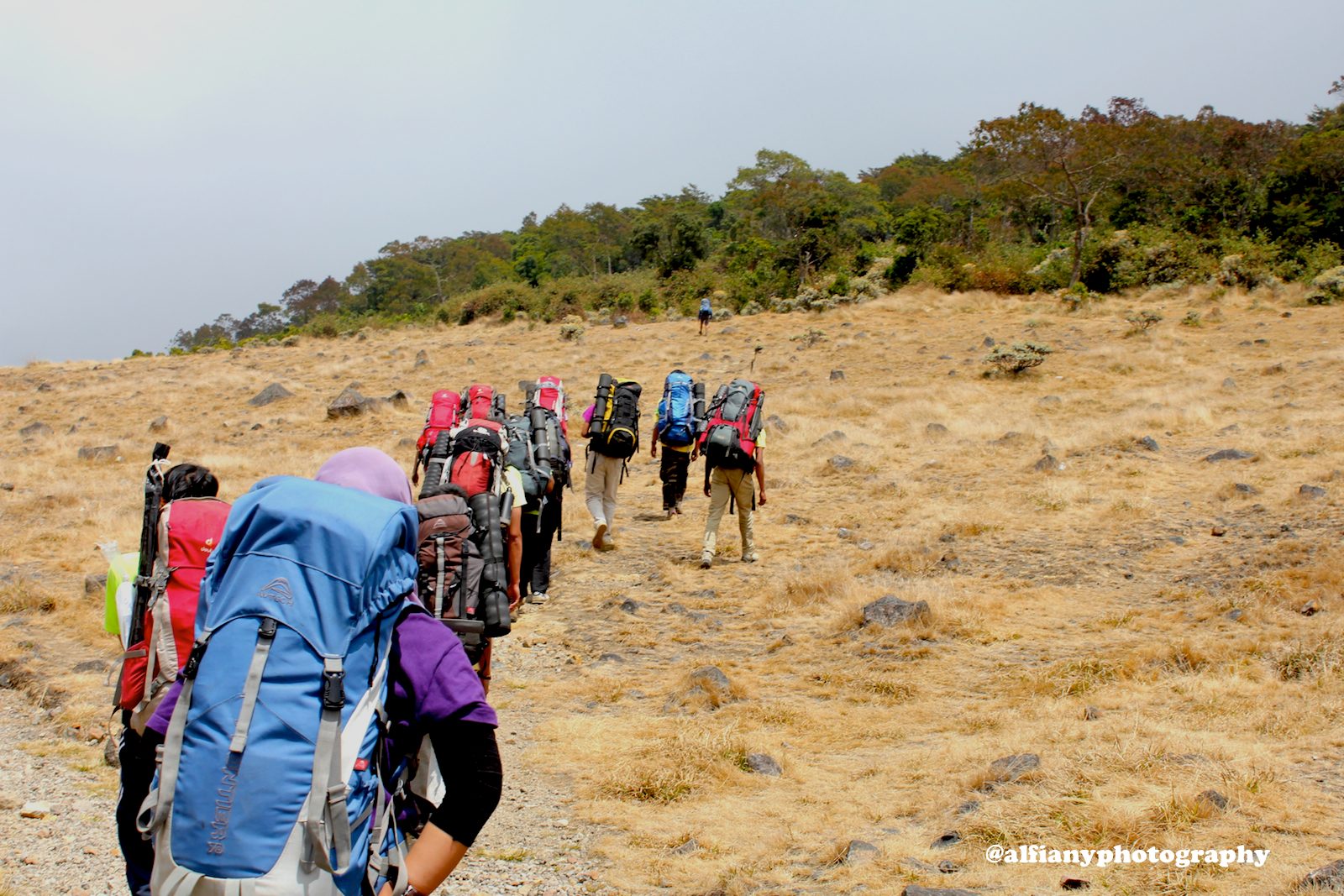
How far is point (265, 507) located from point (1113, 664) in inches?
236

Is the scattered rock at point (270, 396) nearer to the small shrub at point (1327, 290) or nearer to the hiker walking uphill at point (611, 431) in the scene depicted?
the hiker walking uphill at point (611, 431)

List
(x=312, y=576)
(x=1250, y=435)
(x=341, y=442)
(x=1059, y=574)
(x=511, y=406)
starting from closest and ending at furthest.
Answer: (x=312, y=576)
(x=1059, y=574)
(x=1250, y=435)
(x=341, y=442)
(x=511, y=406)

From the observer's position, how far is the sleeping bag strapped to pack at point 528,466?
270 inches

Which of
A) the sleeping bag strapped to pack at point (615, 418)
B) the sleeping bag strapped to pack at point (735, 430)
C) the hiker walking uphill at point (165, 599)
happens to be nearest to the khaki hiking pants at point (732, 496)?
the sleeping bag strapped to pack at point (735, 430)

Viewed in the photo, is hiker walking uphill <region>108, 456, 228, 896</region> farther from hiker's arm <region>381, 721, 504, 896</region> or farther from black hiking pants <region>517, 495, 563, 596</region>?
black hiking pants <region>517, 495, 563, 596</region>

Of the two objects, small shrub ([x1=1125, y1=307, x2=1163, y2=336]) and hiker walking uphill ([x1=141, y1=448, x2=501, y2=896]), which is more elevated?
small shrub ([x1=1125, y1=307, x2=1163, y2=336])

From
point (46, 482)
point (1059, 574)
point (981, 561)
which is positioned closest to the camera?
point (1059, 574)

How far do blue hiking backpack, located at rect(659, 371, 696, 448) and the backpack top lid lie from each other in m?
8.66

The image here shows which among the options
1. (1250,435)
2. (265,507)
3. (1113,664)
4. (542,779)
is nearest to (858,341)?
(1250,435)

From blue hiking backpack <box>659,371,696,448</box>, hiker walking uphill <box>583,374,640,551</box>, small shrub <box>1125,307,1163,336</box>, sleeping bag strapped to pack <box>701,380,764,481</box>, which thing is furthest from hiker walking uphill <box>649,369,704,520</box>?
small shrub <box>1125,307,1163,336</box>

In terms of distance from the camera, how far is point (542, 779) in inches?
220

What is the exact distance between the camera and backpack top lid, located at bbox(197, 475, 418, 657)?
1.99 meters

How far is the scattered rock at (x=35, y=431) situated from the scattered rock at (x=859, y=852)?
1948 centimetres

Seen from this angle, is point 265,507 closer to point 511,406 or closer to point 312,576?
point 312,576
